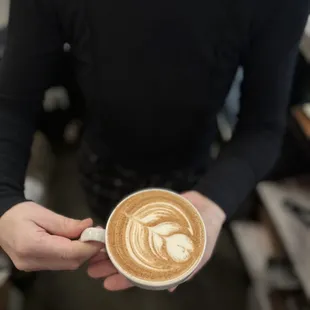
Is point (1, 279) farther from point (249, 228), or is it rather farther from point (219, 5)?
point (219, 5)

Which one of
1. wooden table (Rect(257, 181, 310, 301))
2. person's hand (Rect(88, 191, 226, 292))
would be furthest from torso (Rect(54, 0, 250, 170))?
wooden table (Rect(257, 181, 310, 301))

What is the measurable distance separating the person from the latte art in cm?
5

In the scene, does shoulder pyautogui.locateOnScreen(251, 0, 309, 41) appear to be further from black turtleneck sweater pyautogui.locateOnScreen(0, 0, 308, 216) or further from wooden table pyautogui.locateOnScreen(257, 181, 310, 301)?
wooden table pyautogui.locateOnScreen(257, 181, 310, 301)

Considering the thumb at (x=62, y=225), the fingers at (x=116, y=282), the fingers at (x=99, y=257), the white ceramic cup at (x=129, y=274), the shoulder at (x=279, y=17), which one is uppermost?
the shoulder at (x=279, y=17)

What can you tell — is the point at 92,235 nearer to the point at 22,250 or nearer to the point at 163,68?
the point at 22,250

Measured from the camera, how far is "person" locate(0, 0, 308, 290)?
0.60 meters

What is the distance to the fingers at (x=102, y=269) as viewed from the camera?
23.8 inches

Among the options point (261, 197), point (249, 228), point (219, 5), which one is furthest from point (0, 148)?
point (249, 228)

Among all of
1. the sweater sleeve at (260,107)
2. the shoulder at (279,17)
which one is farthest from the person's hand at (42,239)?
the shoulder at (279,17)

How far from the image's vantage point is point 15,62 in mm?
674

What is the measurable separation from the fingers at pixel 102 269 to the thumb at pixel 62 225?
63 mm

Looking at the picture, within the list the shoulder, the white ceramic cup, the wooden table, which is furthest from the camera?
the wooden table

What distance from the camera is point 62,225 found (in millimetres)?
583

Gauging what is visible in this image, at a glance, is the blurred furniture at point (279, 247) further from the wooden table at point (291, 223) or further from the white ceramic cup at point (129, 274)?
the white ceramic cup at point (129, 274)
